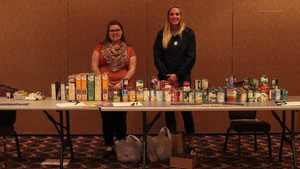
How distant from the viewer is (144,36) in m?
5.52

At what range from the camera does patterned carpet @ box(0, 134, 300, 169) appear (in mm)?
4203

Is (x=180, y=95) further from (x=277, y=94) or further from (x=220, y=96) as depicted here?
(x=277, y=94)

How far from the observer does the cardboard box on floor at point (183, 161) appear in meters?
3.94

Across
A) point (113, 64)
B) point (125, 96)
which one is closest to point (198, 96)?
point (125, 96)

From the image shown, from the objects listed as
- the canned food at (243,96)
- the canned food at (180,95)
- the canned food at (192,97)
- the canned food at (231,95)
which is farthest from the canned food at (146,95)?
the canned food at (243,96)

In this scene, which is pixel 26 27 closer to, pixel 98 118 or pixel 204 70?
pixel 98 118

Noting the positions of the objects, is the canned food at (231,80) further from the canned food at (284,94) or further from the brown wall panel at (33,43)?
the brown wall panel at (33,43)

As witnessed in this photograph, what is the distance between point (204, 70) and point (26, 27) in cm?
276

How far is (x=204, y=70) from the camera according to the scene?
5.58 metres

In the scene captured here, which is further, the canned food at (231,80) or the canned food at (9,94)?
the canned food at (9,94)

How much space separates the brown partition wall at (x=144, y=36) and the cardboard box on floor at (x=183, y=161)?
1430 millimetres

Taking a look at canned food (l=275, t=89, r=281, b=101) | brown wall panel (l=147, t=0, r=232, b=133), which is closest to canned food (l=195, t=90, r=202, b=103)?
canned food (l=275, t=89, r=281, b=101)

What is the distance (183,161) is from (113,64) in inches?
55.8

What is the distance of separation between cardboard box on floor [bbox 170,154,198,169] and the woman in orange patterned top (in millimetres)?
773
